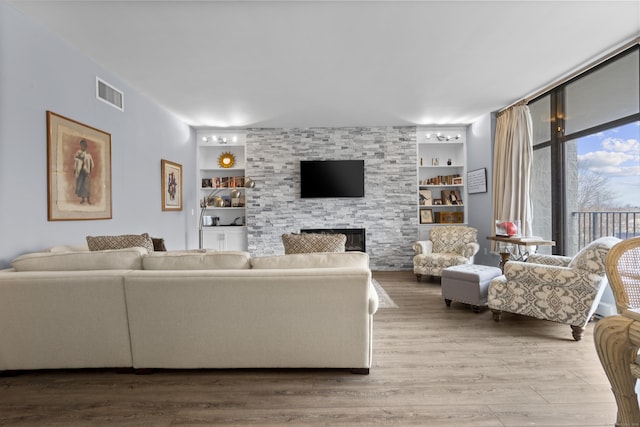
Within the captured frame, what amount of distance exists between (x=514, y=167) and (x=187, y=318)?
15.9ft

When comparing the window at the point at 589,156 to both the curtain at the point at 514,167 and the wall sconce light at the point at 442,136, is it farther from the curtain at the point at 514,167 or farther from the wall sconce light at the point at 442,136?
the wall sconce light at the point at 442,136

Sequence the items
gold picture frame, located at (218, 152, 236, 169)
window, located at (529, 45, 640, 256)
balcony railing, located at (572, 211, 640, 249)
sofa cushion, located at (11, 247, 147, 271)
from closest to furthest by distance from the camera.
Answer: sofa cushion, located at (11, 247, 147, 271) < window, located at (529, 45, 640, 256) < balcony railing, located at (572, 211, 640, 249) < gold picture frame, located at (218, 152, 236, 169)

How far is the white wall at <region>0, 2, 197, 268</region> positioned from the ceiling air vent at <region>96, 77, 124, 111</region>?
0.20 feet

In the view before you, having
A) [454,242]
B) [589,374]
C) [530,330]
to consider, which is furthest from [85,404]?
[454,242]


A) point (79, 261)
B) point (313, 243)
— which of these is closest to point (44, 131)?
point (79, 261)

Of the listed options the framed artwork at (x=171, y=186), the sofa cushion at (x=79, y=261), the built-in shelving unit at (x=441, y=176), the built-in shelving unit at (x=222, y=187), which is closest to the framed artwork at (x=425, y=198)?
the built-in shelving unit at (x=441, y=176)

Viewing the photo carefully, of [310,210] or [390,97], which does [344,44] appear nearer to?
[390,97]

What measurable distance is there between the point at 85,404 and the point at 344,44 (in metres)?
3.40

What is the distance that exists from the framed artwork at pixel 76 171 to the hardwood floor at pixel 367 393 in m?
1.52

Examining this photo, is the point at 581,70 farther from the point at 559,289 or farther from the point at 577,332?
the point at 577,332

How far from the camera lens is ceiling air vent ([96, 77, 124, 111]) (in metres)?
3.65

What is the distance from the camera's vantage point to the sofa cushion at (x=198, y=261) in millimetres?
2305

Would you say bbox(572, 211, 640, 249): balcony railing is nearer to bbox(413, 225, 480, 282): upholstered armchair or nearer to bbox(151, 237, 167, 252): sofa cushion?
bbox(413, 225, 480, 282): upholstered armchair

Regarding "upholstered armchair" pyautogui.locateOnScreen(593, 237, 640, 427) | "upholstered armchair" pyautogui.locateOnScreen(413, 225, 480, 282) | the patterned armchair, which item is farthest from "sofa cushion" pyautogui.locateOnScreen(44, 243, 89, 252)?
"upholstered armchair" pyautogui.locateOnScreen(413, 225, 480, 282)
